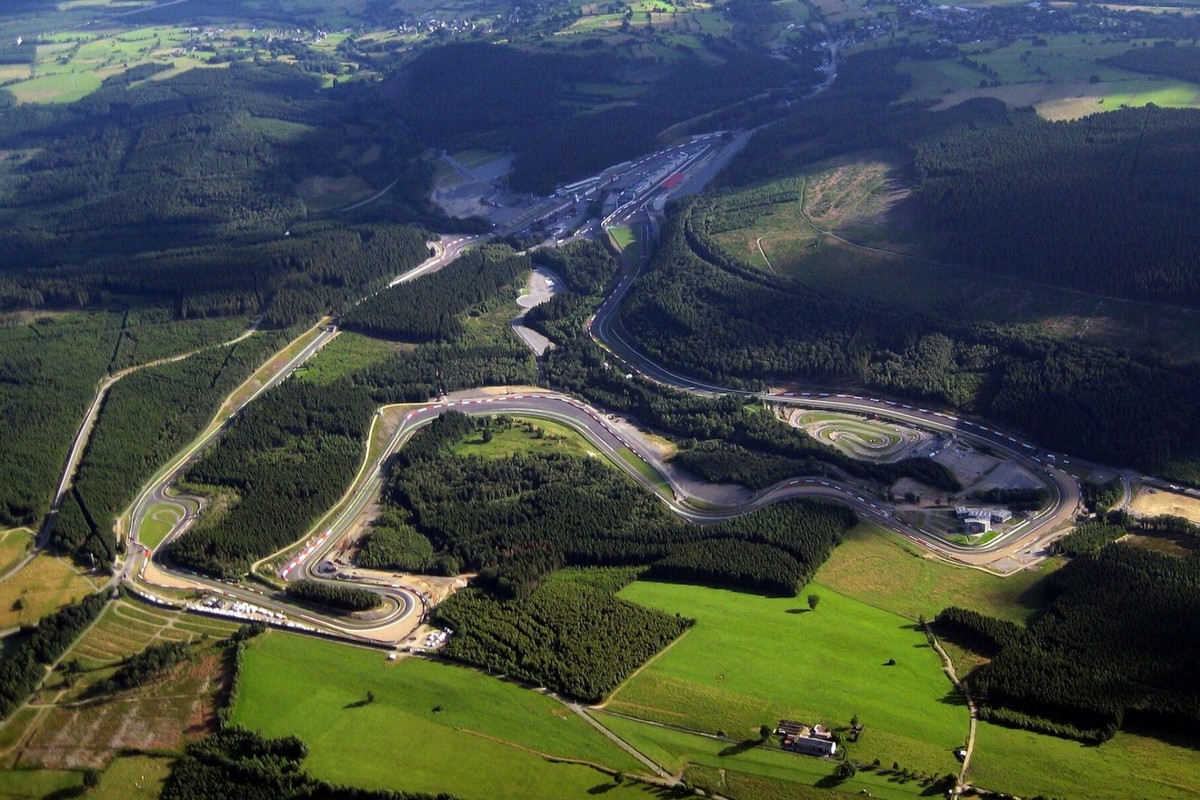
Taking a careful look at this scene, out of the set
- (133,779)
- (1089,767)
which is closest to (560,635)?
(133,779)

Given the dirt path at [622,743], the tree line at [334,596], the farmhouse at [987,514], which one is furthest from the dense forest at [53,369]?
the farmhouse at [987,514]

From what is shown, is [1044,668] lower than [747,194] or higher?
lower

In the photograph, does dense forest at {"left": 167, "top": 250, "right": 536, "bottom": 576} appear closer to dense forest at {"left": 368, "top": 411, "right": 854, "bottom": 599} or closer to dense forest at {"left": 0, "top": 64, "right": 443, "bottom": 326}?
dense forest at {"left": 368, "top": 411, "right": 854, "bottom": 599}

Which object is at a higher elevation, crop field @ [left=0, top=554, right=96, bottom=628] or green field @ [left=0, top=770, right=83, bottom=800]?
crop field @ [left=0, top=554, right=96, bottom=628]

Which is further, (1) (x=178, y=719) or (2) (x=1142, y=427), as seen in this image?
(2) (x=1142, y=427)

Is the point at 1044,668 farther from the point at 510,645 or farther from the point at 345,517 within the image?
the point at 345,517

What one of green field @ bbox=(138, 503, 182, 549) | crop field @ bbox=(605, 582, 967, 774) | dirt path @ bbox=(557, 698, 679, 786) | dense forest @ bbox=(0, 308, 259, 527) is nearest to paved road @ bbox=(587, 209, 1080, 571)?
crop field @ bbox=(605, 582, 967, 774)

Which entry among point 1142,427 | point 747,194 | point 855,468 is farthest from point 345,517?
point 747,194

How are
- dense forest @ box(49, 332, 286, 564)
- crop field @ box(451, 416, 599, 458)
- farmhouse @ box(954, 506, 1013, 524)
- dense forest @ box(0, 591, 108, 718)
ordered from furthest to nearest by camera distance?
crop field @ box(451, 416, 599, 458) < dense forest @ box(49, 332, 286, 564) < farmhouse @ box(954, 506, 1013, 524) < dense forest @ box(0, 591, 108, 718)

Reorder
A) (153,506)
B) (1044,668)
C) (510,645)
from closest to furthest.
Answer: (1044,668) → (510,645) → (153,506)
